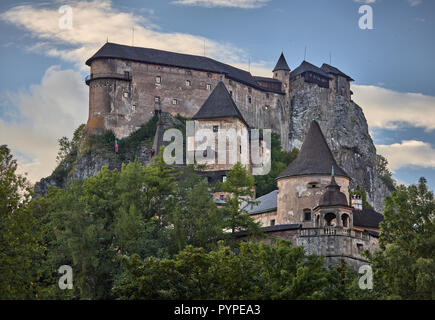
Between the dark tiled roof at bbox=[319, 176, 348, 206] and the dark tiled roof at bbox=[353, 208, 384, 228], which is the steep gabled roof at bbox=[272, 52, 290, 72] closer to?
the dark tiled roof at bbox=[353, 208, 384, 228]

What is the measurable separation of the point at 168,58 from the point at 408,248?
2925 inches

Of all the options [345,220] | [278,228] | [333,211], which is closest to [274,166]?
[278,228]

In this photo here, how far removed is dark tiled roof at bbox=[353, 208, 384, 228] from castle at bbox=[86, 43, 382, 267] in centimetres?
8

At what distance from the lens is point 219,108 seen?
8725 cm

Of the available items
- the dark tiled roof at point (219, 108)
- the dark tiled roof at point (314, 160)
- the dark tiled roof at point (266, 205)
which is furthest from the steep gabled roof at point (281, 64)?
the dark tiled roof at point (314, 160)

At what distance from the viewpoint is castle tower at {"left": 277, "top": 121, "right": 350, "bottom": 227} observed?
58.4 m

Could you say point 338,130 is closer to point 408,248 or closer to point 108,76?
A: point 108,76

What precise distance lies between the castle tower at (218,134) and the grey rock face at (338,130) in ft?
120

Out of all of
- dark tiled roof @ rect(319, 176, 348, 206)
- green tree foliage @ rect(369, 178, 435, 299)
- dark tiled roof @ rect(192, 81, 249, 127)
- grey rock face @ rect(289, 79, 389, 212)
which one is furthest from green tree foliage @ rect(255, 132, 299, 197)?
green tree foliage @ rect(369, 178, 435, 299)

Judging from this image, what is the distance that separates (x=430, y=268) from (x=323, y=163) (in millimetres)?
21594

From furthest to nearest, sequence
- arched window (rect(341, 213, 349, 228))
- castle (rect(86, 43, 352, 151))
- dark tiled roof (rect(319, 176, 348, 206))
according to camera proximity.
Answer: castle (rect(86, 43, 352, 151)) < dark tiled roof (rect(319, 176, 348, 206)) < arched window (rect(341, 213, 349, 228))

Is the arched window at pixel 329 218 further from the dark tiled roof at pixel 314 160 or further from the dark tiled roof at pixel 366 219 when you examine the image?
the dark tiled roof at pixel 366 219
